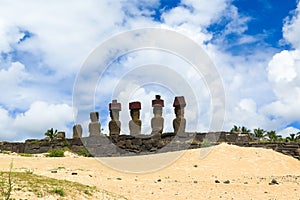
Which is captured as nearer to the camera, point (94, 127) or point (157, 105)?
point (157, 105)

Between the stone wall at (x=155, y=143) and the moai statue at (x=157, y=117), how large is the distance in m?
0.57

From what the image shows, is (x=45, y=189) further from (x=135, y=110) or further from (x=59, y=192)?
(x=135, y=110)

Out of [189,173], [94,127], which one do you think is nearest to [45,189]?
[189,173]

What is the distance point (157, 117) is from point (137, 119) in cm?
137

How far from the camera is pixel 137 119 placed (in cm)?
2756

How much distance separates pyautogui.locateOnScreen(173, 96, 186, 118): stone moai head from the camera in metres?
27.0

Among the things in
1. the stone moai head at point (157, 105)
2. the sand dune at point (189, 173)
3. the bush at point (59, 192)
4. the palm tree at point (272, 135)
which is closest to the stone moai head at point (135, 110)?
the stone moai head at point (157, 105)

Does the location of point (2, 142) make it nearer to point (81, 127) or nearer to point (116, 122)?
point (81, 127)

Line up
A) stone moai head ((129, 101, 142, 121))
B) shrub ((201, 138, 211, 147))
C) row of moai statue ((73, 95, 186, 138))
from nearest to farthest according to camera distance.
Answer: shrub ((201, 138, 211, 147))
row of moai statue ((73, 95, 186, 138))
stone moai head ((129, 101, 142, 121))

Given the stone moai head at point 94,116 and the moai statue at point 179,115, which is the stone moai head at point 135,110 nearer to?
the moai statue at point 179,115

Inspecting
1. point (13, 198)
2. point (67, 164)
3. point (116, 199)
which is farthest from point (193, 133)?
point (13, 198)

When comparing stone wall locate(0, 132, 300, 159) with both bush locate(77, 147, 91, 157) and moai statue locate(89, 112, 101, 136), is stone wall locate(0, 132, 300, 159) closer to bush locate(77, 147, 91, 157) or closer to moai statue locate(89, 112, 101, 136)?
bush locate(77, 147, 91, 157)

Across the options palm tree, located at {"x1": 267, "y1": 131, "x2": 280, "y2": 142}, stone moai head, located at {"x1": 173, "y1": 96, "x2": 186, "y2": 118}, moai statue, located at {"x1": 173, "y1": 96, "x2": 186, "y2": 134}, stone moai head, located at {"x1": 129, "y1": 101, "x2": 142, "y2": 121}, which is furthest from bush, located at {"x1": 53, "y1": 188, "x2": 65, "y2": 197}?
palm tree, located at {"x1": 267, "y1": 131, "x2": 280, "y2": 142}

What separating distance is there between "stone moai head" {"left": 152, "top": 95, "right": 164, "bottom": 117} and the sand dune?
4471 millimetres
